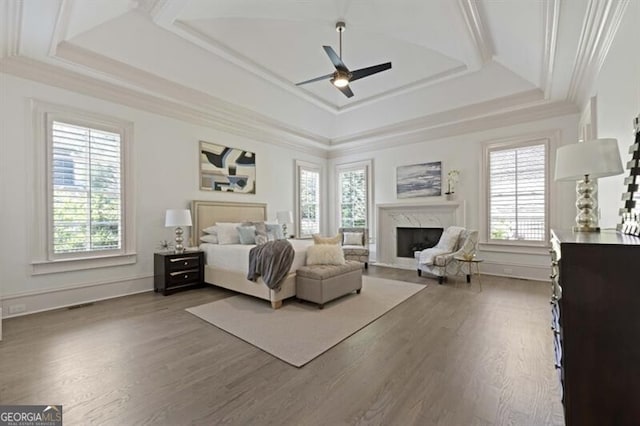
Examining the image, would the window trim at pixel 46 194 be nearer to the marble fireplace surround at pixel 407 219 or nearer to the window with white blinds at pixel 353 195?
the window with white blinds at pixel 353 195

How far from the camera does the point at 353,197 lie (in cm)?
771

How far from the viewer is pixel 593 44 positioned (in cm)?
299

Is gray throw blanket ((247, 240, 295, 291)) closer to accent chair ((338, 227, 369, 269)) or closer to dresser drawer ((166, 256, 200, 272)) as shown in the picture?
dresser drawer ((166, 256, 200, 272))

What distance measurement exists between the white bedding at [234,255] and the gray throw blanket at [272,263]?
0.16 metres

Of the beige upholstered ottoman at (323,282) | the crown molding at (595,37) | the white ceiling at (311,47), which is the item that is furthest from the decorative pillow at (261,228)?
the crown molding at (595,37)

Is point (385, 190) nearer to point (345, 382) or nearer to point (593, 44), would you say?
point (593, 44)

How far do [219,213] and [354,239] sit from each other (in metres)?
3.14

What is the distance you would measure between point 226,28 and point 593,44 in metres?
4.33

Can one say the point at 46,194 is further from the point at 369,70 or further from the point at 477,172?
the point at 477,172

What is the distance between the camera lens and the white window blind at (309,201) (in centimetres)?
742

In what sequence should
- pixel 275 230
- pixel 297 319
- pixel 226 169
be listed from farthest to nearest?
pixel 226 169 < pixel 275 230 < pixel 297 319

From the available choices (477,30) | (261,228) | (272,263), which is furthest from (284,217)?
(477,30)

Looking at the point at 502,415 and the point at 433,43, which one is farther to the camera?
the point at 433,43

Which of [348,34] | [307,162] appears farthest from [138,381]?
[307,162]
